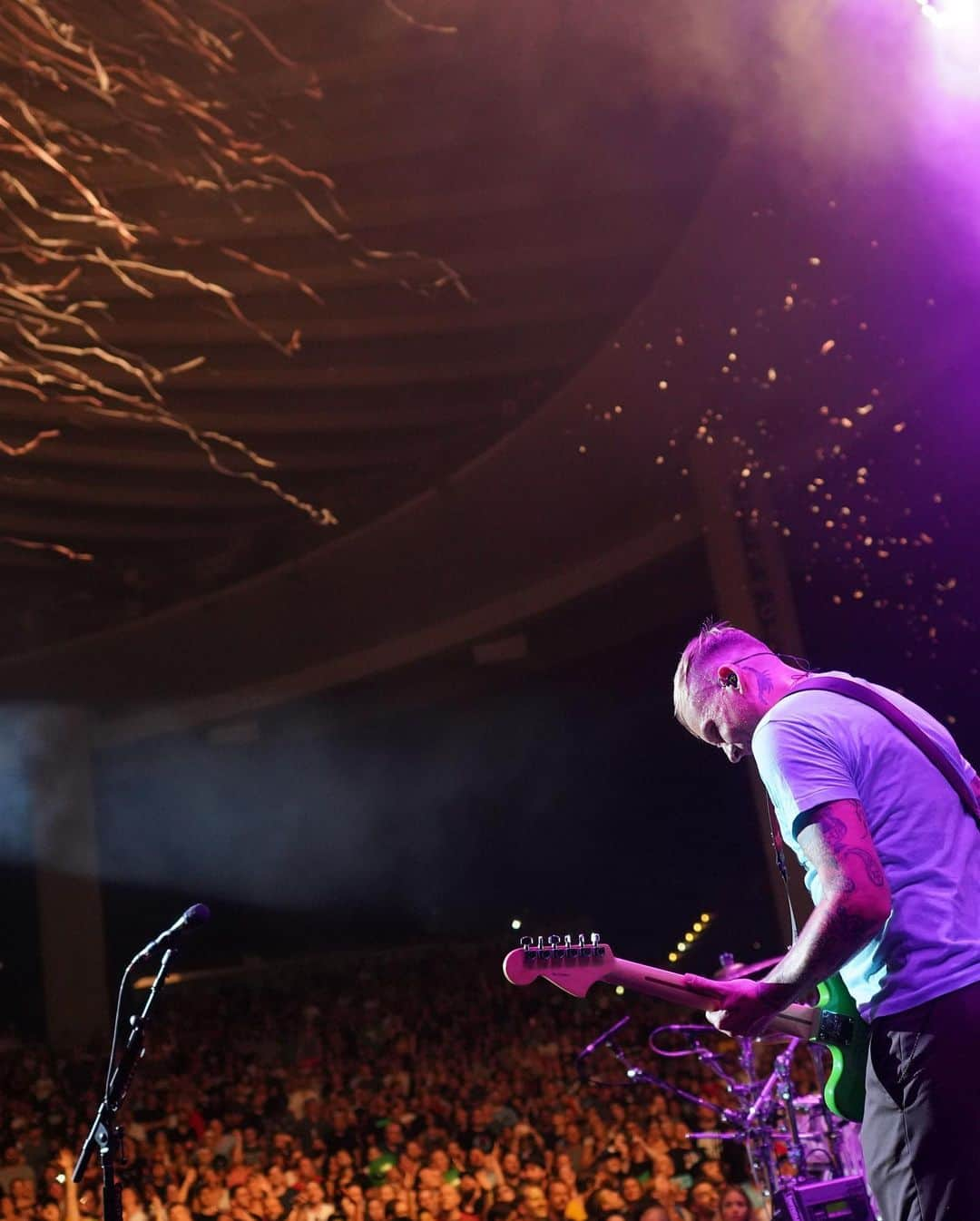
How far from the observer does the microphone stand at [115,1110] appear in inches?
91.2

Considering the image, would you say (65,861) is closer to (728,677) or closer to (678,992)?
(678,992)

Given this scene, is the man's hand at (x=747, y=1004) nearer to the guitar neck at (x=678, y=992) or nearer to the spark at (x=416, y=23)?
the guitar neck at (x=678, y=992)

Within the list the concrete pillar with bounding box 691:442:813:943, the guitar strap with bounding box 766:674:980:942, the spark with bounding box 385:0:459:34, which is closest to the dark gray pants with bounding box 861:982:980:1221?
the guitar strap with bounding box 766:674:980:942

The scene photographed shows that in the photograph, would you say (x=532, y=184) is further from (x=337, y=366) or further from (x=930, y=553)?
(x=930, y=553)

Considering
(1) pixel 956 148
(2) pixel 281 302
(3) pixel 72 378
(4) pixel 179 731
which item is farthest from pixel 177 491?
(1) pixel 956 148

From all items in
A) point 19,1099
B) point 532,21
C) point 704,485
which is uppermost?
point 532,21

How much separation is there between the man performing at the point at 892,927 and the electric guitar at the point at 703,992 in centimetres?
3

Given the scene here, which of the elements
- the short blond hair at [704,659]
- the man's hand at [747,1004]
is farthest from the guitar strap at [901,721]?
the man's hand at [747,1004]

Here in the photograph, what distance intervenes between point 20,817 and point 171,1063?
18.8 ft

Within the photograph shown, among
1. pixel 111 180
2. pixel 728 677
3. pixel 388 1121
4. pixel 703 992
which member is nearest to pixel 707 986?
pixel 703 992

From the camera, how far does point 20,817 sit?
13.6 meters

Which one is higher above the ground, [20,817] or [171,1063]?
[20,817]

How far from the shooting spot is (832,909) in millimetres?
1602

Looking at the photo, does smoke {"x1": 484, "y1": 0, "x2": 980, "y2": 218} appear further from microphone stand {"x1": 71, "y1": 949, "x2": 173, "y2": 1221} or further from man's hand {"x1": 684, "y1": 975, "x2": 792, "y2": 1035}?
microphone stand {"x1": 71, "y1": 949, "x2": 173, "y2": 1221}
